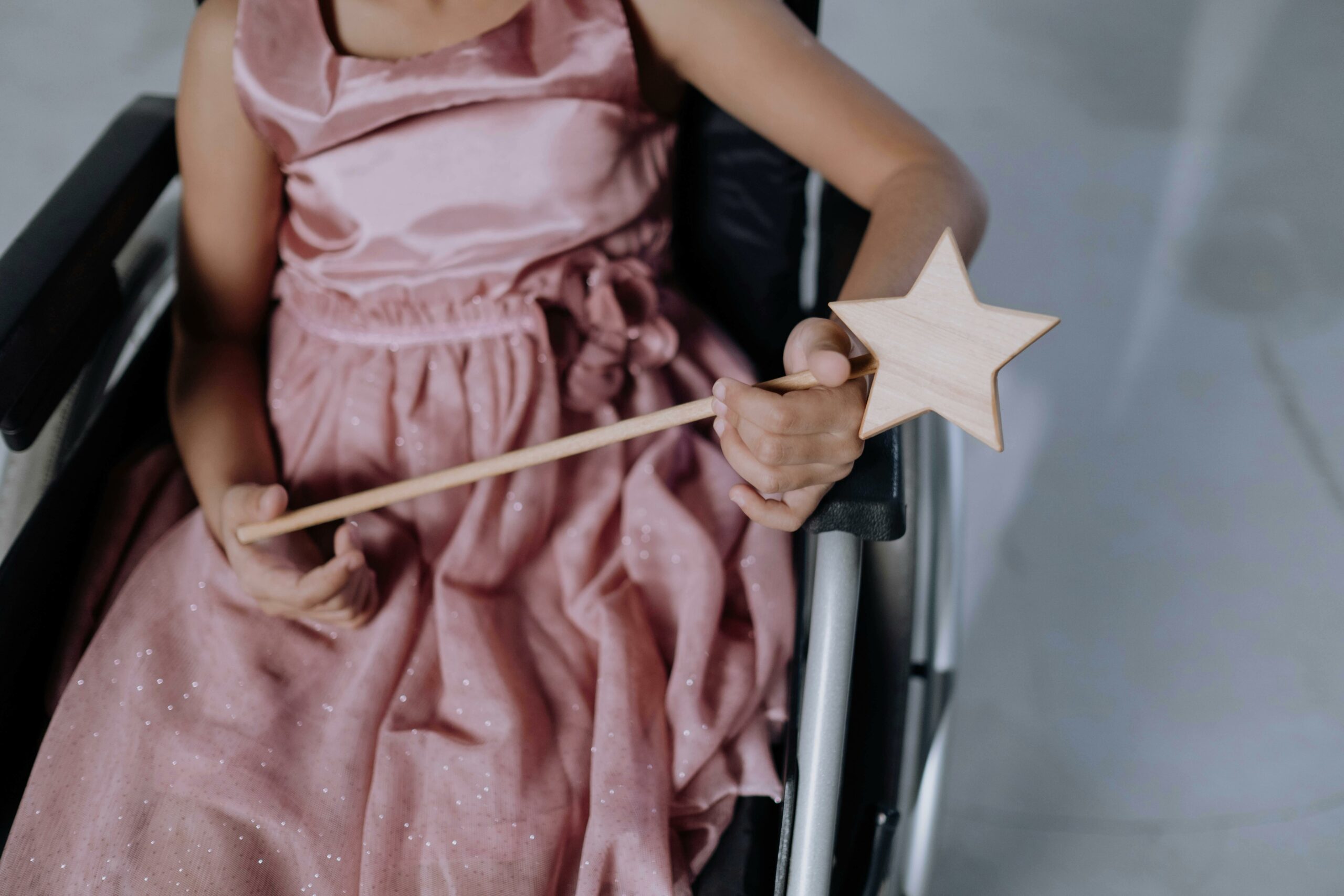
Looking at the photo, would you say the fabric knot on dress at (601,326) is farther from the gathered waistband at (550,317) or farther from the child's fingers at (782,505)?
the child's fingers at (782,505)

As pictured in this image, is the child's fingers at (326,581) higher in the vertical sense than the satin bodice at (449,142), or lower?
lower

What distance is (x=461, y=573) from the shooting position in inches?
25.4

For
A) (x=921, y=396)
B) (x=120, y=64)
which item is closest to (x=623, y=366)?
(x=921, y=396)

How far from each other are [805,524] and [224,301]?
44 centimetres

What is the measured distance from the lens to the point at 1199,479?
1.49m

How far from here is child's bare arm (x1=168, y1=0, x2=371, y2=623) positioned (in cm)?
65

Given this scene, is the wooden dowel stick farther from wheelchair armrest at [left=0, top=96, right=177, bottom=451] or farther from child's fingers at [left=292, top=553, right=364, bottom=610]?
wheelchair armrest at [left=0, top=96, right=177, bottom=451]

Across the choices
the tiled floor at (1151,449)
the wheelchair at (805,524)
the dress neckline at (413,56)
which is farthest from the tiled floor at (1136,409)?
the dress neckline at (413,56)

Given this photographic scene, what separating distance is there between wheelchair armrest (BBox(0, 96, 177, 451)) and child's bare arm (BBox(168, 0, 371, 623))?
0.04 meters

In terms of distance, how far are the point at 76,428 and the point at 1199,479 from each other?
1359 mm

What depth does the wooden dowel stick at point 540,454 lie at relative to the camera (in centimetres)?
45

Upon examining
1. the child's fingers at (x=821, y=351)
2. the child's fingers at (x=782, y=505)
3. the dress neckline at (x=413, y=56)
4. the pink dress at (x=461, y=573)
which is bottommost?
the pink dress at (x=461, y=573)

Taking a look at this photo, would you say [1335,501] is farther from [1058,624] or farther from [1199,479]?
[1058,624]

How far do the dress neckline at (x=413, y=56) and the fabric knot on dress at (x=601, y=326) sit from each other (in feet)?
0.47
